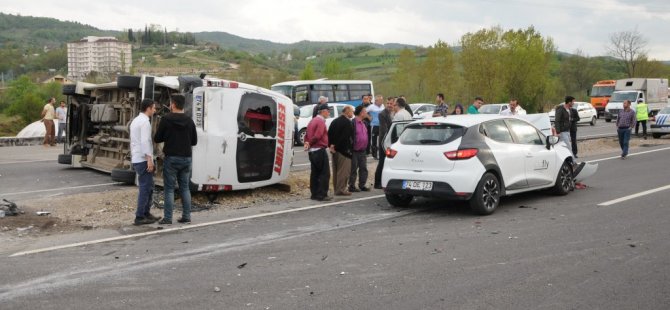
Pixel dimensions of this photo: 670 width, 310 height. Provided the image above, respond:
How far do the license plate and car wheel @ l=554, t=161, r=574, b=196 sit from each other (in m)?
3.10

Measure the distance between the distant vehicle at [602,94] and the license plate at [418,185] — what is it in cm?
4101

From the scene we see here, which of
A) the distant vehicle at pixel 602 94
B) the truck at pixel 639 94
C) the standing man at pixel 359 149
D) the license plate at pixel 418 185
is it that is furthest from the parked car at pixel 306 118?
the distant vehicle at pixel 602 94

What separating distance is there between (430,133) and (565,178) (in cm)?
328

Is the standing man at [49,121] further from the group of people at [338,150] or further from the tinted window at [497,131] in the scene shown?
the tinted window at [497,131]

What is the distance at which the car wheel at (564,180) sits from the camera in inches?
441

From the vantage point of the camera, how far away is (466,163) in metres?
9.26

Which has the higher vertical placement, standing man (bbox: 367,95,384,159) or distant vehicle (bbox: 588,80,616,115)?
distant vehicle (bbox: 588,80,616,115)

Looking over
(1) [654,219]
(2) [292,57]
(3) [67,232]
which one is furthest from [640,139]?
(2) [292,57]

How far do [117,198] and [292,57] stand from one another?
160 m

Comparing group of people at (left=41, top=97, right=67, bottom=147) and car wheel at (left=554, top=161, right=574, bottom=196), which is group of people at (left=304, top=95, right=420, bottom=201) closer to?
car wheel at (left=554, top=161, right=574, bottom=196)

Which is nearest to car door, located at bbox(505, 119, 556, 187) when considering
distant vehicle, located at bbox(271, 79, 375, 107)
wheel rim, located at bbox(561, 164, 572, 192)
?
wheel rim, located at bbox(561, 164, 572, 192)

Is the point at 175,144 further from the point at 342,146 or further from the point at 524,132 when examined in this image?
the point at 524,132

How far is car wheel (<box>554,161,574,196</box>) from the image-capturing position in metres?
11.2

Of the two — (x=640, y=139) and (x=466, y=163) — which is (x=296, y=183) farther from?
(x=640, y=139)
